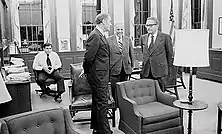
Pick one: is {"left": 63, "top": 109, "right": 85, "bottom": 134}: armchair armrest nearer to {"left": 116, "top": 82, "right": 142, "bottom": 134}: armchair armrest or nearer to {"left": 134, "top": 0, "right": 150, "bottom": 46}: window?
{"left": 116, "top": 82, "right": 142, "bottom": 134}: armchair armrest

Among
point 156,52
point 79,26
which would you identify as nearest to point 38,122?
point 156,52

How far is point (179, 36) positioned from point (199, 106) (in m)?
0.82

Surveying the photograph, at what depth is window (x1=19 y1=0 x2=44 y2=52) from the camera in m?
8.24

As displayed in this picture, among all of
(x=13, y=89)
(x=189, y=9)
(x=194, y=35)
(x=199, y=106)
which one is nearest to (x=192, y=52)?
(x=194, y=35)

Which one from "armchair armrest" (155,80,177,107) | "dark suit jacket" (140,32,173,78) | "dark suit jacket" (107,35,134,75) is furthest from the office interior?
"armchair armrest" (155,80,177,107)

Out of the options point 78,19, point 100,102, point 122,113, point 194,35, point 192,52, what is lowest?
point 122,113

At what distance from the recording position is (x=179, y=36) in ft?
9.18

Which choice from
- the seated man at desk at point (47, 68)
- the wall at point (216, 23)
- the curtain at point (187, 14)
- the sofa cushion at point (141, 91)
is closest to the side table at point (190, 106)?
the sofa cushion at point (141, 91)

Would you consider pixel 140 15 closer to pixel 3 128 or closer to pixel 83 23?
pixel 83 23

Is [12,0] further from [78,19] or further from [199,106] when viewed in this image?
[199,106]

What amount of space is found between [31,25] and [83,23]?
65.4 inches

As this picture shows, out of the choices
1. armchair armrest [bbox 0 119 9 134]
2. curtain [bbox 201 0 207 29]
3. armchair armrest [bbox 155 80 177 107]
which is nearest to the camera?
armchair armrest [bbox 0 119 9 134]

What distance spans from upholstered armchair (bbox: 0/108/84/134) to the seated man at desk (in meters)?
3.47

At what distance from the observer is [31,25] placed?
27.5 feet
